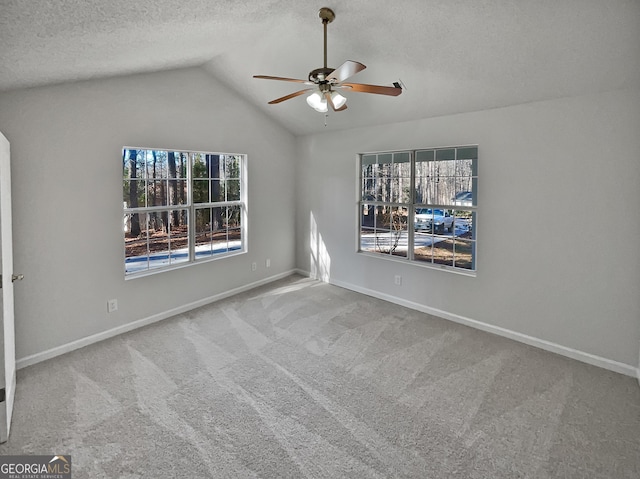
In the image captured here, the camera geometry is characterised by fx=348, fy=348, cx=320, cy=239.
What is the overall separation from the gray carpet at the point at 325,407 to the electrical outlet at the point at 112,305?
335 millimetres

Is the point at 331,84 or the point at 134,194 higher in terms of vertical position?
the point at 331,84

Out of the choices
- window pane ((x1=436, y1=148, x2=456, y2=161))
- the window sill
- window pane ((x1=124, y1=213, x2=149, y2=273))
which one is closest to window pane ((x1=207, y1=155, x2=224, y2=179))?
window pane ((x1=124, y1=213, x2=149, y2=273))

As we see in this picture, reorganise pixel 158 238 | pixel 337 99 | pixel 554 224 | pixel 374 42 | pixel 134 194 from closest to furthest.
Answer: pixel 337 99
pixel 374 42
pixel 554 224
pixel 134 194
pixel 158 238

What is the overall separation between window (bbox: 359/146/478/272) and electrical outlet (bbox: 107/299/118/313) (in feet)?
10.3

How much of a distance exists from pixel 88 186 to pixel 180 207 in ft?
3.43

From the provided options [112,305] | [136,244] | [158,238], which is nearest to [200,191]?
[158,238]

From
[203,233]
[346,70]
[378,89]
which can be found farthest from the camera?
[203,233]

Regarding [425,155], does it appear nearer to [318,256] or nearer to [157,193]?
[318,256]

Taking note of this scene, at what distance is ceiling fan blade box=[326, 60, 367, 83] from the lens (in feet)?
7.11

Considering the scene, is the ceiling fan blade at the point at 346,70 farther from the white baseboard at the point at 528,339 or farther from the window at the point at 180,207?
the white baseboard at the point at 528,339

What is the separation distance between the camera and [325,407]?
2480 mm

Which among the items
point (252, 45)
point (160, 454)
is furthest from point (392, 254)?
point (160, 454)

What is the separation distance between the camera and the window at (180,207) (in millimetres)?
3887

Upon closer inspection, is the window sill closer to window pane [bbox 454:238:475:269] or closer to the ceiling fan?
window pane [bbox 454:238:475:269]
